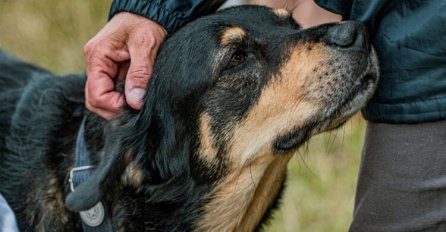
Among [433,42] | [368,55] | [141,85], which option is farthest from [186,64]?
[433,42]

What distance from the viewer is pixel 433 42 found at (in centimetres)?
255

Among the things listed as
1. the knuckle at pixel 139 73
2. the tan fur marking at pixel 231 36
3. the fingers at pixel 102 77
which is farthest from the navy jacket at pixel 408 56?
the fingers at pixel 102 77

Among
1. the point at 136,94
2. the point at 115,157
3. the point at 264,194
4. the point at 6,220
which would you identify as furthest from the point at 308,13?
the point at 6,220

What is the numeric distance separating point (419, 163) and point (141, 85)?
1.11 meters

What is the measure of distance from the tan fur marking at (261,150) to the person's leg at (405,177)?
30 cm

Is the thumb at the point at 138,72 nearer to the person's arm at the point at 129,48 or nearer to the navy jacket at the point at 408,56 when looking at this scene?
the person's arm at the point at 129,48

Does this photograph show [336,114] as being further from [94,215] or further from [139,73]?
[94,215]

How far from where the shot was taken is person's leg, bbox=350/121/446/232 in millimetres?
2656

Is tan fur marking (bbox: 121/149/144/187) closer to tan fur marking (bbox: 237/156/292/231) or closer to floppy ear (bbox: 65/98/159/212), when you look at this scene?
floppy ear (bbox: 65/98/159/212)

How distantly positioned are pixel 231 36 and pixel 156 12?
0.36 m

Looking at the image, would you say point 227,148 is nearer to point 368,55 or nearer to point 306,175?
point 368,55

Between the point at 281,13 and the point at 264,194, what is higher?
the point at 281,13

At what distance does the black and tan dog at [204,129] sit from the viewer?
9.23 feet

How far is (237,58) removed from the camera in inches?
116
